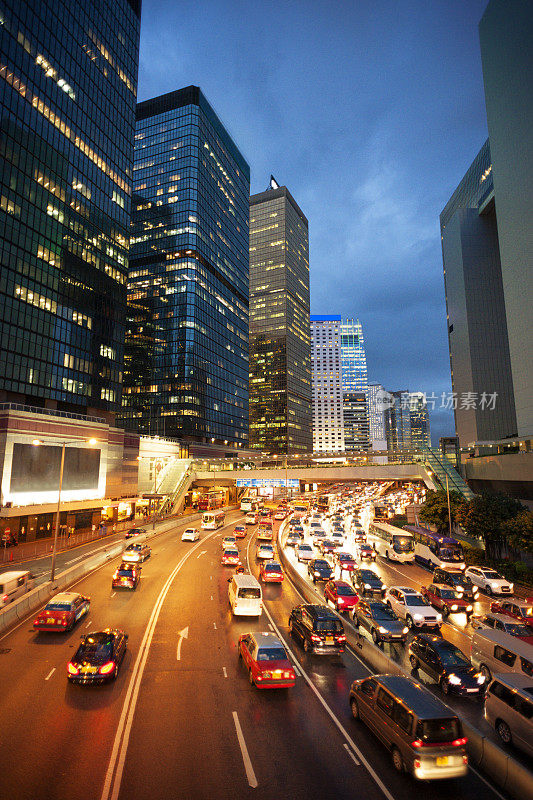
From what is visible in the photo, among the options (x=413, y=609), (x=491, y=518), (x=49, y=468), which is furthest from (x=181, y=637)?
(x=49, y=468)

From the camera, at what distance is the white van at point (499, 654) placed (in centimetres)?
1443

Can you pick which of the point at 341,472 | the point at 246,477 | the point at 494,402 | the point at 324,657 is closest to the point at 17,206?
the point at 246,477

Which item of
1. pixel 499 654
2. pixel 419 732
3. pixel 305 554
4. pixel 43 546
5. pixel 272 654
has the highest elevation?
pixel 419 732

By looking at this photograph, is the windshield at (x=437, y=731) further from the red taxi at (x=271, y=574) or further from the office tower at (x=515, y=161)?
the office tower at (x=515, y=161)

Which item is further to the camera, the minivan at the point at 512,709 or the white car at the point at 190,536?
the white car at the point at 190,536

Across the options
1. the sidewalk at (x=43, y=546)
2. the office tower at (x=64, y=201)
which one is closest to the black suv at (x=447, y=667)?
the sidewalk at (x=43, y=546)

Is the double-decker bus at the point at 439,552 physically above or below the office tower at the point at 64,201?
below

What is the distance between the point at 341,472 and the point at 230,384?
75.1 metres

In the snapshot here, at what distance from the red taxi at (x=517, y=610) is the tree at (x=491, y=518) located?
40.0ft

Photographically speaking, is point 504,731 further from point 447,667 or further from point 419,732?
point 419,732

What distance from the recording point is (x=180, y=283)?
390 feet

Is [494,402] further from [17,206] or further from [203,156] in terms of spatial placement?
[203,156]

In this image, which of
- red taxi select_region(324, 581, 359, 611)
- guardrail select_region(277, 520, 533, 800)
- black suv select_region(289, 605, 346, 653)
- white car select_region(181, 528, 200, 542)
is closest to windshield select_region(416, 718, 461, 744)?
guardrail select_region(277, 520, 533, 800)

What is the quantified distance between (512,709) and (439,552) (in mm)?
29490
